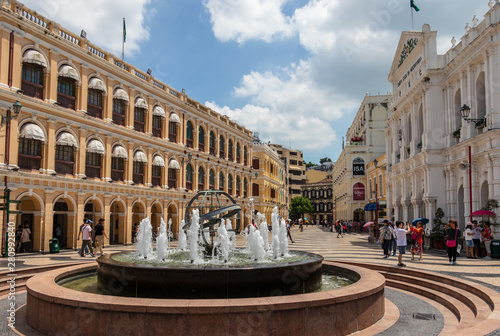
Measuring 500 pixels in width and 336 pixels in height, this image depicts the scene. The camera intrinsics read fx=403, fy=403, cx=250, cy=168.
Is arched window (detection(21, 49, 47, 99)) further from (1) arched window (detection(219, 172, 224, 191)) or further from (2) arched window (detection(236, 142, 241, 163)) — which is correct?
(2) arched window (detection(236, 142, 241, 163))

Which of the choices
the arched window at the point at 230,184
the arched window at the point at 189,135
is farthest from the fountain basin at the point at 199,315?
the arched window at the point at 230,184

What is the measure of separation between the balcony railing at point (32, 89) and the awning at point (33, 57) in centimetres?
111

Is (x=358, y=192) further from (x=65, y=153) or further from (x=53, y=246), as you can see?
(x=53, y=246)

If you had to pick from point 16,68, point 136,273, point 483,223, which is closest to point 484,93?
point 483,223

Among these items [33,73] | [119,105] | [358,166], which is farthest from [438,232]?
[358,166]

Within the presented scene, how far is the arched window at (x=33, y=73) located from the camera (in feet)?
66.0

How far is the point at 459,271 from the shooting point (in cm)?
1306

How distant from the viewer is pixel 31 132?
19984mm

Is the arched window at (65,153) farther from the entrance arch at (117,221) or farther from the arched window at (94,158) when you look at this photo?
the entrance arch at (117,221)

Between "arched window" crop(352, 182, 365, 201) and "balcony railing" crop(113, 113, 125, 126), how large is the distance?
39317mm

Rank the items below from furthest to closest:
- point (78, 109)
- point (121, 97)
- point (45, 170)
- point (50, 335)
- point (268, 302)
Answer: point (121, 97), point (78, 109), point (45, 170), point (50, 335), point (268, 302)

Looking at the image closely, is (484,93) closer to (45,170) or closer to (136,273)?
(136,273)

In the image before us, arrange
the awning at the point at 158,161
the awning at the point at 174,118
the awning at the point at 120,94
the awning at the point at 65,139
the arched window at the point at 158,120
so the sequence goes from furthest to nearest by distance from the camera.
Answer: the awning at the point at 174,118, the arched window at the point at 158,120, the awning at the point at 158,161, the awning at the point at 120,94, the awning at the point at 65,139

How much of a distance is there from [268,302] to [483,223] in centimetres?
1565
